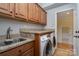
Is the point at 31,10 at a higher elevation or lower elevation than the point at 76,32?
higher

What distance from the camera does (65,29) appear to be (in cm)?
129

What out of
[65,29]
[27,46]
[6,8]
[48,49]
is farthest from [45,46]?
[6,8]

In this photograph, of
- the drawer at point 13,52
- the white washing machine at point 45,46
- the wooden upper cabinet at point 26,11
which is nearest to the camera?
the drawer at point 13,52

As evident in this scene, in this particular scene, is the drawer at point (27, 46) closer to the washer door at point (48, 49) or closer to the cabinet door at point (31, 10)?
the washer door at point (48, 49)

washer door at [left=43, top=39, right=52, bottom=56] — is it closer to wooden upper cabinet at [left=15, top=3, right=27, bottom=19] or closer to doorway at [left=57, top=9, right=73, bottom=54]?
→ doorway at [left=57, top=9, right=73, bottom=54]

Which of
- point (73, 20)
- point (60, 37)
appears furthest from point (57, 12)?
point (60, 37)

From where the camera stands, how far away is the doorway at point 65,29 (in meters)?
1.27

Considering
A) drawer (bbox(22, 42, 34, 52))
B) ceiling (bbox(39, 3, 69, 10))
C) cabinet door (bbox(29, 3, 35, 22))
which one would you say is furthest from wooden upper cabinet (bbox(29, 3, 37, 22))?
drawer (bbox(22, 42, 34, 52))

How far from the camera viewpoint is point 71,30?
1.25 m

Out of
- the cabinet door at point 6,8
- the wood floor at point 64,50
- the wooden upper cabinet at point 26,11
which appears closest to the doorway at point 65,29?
the wood floor at point 64,50

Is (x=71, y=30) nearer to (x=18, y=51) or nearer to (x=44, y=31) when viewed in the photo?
(x=44, y=31)

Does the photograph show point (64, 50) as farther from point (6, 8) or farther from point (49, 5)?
point (6, 8)

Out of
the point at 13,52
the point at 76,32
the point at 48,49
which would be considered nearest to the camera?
the point at 13,52

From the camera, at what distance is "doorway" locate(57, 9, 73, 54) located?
127cm
